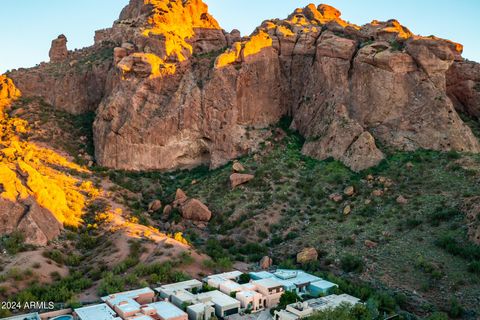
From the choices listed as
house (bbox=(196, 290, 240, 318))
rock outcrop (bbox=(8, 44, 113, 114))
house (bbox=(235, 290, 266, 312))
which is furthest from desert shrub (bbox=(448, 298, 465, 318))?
rock outcrop (bbox=(8, 44, 113, 114))

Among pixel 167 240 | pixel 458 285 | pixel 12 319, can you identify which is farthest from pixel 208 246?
pixel 458 285

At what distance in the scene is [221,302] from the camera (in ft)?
84.6

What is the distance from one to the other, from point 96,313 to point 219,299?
23.1ft

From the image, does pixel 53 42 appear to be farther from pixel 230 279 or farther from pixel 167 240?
pixel 230 279

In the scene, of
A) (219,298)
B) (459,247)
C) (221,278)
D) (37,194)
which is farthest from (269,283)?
(37,194)

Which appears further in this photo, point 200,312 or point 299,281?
point 299,281

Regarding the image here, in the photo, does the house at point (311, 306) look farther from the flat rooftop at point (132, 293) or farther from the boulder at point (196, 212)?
the boulder at point (196, 212)

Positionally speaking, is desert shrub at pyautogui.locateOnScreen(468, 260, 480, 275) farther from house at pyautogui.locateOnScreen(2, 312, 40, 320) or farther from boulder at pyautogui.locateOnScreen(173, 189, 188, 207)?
house at pyautogui.locateOnScreen(2, 312, 40, 320)

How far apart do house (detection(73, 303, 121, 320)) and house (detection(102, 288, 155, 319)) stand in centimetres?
41

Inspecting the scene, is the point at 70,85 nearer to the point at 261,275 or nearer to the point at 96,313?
the point at 261,275

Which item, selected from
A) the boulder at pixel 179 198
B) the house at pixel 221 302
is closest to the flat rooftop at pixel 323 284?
the house at pixel 221 302

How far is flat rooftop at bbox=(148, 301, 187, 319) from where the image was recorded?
23625 mm

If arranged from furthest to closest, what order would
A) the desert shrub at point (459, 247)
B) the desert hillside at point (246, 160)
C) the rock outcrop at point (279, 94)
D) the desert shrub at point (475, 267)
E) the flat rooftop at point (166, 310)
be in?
the rock outcrop at point (279, 94) → the desert hillside at point (246, 160) → the desert shrub at point (459, 247) → the desert shrub at point (475, 267) → the flat rooftop at point (166, 310)

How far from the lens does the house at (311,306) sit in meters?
24.0
